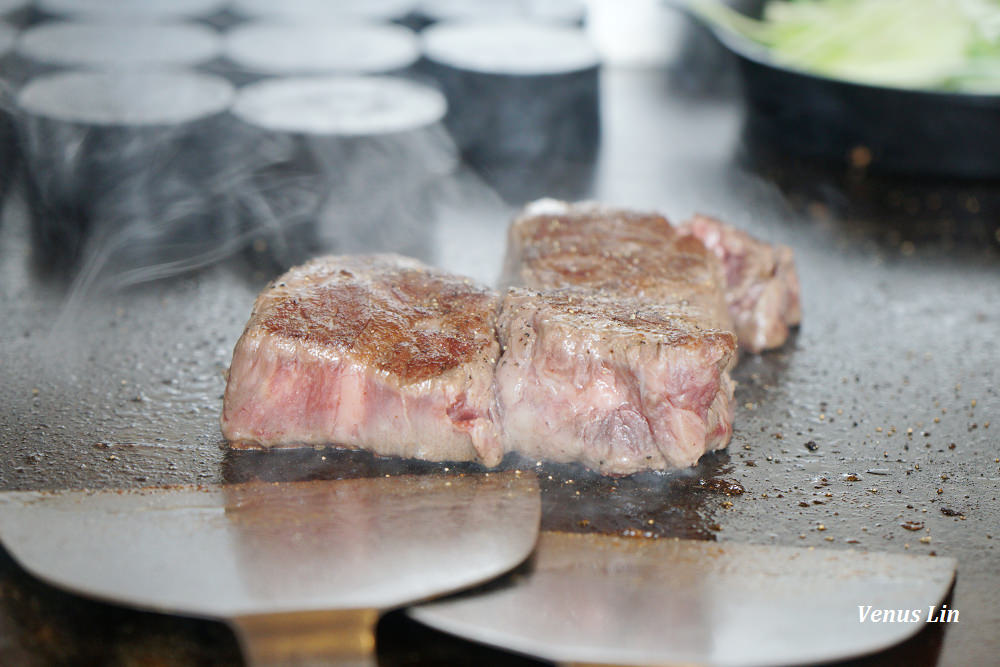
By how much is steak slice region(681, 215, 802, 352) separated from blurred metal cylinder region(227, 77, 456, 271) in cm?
139

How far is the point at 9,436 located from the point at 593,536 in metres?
1.93

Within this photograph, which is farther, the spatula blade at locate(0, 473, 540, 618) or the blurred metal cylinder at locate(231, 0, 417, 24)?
the blurred metal cylinder at locate(231, 0, 417, 24)

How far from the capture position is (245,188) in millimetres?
4992

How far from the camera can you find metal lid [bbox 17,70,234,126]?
4.48 metres

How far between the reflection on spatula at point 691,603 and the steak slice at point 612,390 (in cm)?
40

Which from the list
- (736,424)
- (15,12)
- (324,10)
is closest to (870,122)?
(736,424)

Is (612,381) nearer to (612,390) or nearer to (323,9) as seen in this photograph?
(612,390)

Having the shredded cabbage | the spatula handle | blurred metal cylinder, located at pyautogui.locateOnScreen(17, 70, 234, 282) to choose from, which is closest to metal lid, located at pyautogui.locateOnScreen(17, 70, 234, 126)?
blurred metal cylinder, located at pyautogui.locateOnScreen(17, 70, 234, 282)

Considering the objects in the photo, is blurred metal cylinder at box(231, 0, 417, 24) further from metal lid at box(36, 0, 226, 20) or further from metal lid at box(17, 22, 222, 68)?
metal lid at box(17, 22, 222, 68)

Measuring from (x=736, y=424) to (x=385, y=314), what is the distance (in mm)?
1286

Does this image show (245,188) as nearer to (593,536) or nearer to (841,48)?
(593,536)

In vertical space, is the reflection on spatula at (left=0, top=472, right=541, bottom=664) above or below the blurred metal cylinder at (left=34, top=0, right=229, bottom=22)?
below

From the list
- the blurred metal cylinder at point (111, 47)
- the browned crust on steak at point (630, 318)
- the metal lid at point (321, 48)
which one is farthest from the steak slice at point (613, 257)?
the blurred metal cylinder at point (111, 47)

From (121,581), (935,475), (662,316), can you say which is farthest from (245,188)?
(935,475)
